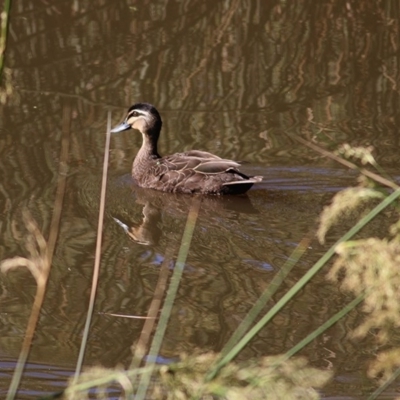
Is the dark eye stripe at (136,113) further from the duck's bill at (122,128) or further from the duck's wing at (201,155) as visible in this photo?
the duck's wing at (201,155)

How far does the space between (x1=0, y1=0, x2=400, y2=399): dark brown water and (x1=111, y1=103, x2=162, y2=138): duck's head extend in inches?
10.8

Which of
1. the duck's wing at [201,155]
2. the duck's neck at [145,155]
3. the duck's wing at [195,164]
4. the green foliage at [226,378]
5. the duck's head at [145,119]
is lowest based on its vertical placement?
the duck's neck at [145,155]

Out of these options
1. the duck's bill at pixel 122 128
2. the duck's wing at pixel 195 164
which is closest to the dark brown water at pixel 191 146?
the duck's bill at pixel 122 128

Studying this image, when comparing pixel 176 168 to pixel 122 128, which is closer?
pixel 176 168

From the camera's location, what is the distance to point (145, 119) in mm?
8453

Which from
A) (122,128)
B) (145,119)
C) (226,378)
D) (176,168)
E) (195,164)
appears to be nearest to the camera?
(226,378)

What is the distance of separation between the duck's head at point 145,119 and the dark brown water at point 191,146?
0.27 metres

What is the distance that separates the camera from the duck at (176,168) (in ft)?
25.6

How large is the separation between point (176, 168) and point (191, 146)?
555mm

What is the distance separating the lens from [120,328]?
17.5ft

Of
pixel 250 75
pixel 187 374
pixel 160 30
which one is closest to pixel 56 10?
pixel 160 30

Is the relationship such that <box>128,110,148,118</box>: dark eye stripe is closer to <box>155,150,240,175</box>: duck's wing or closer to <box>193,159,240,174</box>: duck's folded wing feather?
<box>155,150,240,175</box>: duck's wing

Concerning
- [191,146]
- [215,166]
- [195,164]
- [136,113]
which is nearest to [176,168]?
[195,164]

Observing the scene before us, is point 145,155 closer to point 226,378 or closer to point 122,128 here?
point 122,128
